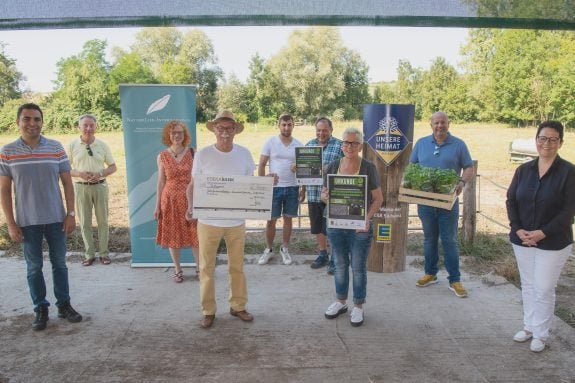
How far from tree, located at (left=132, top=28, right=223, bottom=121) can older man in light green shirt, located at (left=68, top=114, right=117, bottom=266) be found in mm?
36190

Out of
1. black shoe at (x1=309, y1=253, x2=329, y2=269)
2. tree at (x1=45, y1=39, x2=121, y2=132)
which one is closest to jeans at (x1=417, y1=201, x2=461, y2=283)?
black shoe at (x1=309, y1=253, x2=329, y2=269)

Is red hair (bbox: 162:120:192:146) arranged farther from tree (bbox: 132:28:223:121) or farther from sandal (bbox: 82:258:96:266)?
tree (bbox: 132:28:223:121)

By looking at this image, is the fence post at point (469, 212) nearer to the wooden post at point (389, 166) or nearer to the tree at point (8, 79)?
the wooden post at point (389, 166)

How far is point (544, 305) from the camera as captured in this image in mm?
3717

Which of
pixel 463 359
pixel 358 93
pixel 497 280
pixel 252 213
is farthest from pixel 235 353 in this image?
pixel 358 93

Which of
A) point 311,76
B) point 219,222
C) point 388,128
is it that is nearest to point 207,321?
point 219,222

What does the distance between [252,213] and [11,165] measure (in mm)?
2088

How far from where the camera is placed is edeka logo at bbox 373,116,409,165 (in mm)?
5367

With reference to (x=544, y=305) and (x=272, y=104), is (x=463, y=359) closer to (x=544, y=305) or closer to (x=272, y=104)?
(x=544, y=305)

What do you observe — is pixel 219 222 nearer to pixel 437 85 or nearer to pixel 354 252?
pixel 354 252

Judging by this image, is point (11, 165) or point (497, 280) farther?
point (497, 280)

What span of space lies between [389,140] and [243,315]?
260 centimetres

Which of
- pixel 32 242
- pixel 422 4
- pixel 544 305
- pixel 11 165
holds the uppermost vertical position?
pixel 422 4

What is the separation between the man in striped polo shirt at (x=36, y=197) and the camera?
3.99m
